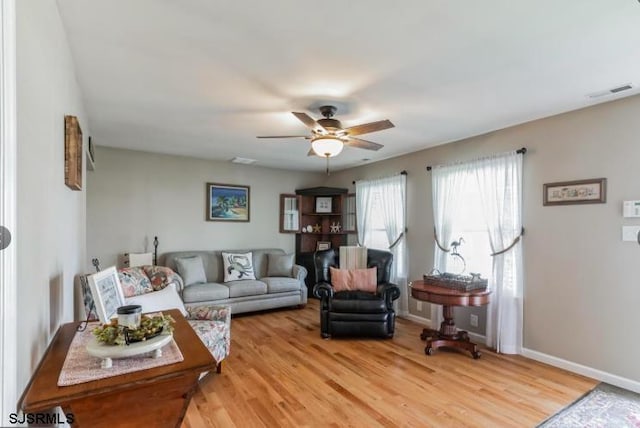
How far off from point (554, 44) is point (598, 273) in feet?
7.10

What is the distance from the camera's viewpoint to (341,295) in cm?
414

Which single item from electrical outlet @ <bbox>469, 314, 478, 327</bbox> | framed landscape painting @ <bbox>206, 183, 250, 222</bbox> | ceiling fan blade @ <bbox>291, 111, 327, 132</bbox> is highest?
ceiling fan blade @ <bbox>291, 111, 327, 132</bbox>

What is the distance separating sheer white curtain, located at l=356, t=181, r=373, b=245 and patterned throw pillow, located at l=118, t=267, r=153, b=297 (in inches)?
138

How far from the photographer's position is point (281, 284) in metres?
5.33

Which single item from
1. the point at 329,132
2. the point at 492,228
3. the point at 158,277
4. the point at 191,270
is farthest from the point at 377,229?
the point at 158,277

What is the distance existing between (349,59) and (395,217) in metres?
3.27

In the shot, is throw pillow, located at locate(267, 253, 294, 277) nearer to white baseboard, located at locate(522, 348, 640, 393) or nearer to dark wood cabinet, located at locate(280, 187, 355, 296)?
dark wood cabinet, located at locate(280, 187, 355, 296)

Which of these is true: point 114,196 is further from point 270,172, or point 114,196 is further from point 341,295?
point 341,295

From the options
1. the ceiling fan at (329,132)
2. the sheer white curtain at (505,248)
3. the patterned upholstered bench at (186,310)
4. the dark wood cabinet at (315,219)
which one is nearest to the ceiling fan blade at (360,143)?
the ceiling fan at (329,132)

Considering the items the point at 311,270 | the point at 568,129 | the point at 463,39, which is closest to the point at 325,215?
the point at 311,270

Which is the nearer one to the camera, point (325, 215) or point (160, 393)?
point (160, 393)

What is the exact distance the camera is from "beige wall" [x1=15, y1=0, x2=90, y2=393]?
1.06m

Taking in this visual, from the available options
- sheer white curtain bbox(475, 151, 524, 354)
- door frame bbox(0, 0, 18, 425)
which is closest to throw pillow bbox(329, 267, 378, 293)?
sheer white curtain bbox(475, 151, 524, 354)

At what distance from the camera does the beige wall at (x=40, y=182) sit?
3.47ft
